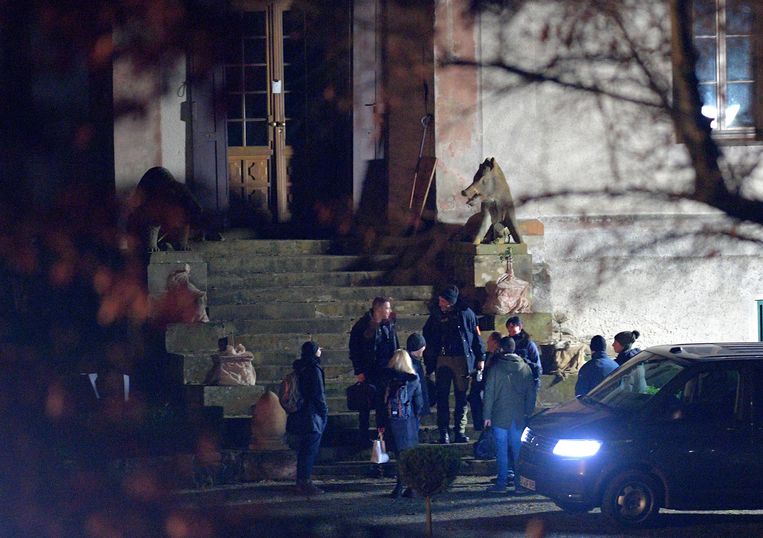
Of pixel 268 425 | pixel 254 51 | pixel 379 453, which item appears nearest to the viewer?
pixel 379 453

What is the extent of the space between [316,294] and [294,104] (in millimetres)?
3485

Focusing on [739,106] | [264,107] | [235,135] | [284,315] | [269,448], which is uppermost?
[264,107]

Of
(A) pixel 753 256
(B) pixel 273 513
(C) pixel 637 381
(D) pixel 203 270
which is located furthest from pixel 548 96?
(B) pixel 273 513

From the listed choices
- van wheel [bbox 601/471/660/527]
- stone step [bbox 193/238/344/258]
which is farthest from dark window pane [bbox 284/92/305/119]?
van wheel [bbox 601/471/660/527]

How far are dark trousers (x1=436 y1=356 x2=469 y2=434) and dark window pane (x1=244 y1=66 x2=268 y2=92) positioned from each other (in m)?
5.99

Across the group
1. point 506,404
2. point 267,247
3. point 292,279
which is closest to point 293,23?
point 267,247

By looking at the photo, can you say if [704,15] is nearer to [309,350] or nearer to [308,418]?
[309,350]

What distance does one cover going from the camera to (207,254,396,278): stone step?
58.7 ft

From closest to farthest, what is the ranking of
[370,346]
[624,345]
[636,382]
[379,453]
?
[636,382], [379,453], [624,345], [370,346]

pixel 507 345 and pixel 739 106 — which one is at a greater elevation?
pixel 739 106

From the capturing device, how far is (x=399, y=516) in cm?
1267

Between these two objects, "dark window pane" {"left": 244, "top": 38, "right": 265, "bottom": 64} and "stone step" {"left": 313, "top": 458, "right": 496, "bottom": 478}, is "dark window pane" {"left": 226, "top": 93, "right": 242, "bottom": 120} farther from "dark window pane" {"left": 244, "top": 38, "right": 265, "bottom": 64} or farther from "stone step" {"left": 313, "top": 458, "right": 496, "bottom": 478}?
"stone step" {"left": 313, "top": 458, "right": 496, "bottom": 478}

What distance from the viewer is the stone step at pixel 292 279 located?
17.6m

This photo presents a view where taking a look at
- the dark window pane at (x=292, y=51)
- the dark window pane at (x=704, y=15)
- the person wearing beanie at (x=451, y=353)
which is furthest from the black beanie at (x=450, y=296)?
the dark window pane at (x=704, y=15)
